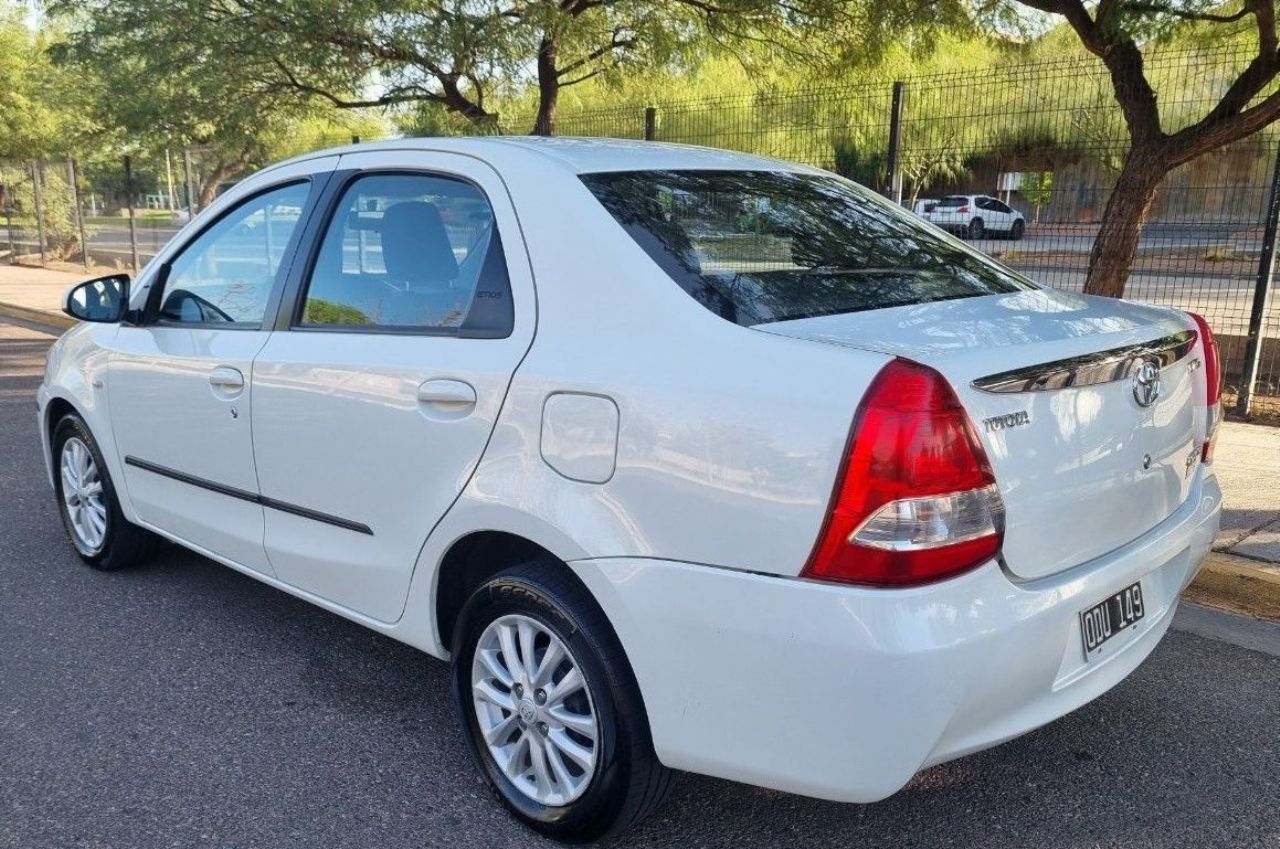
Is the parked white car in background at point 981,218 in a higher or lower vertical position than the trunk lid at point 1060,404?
higher

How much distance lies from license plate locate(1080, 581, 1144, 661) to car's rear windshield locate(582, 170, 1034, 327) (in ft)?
2.80

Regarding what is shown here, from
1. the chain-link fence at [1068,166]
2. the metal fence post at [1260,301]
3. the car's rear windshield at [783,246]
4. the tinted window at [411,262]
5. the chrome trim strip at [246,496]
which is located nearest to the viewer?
the car's rear windshield at [783,246]

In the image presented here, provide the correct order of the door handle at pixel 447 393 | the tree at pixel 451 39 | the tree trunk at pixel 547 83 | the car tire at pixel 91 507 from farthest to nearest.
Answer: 1. the tree trunk at pixel 547 83
2. the tree at pixel 451 39
3. the car tire at pixel 91 507
4. the door handle at pixel 447 393

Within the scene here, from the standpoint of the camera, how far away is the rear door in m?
2.68

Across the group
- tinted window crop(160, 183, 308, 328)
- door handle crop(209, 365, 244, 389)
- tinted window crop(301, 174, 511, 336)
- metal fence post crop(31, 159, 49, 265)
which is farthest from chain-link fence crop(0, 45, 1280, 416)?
metal fence post crop(31, 159, 49, 265)

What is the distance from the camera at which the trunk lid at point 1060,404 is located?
6.96 ft

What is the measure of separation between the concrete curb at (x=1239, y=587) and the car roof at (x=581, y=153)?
244 cm

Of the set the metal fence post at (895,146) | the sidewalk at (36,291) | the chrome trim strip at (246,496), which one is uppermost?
the metal fence post at (895,146)

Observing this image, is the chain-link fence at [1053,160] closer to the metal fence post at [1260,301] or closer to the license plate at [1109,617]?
the metal fence post at [1260,301]

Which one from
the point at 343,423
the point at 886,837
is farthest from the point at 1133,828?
the point at 343,423

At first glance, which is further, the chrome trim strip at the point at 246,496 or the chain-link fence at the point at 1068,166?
the chain-link fence at the point at 1068,166

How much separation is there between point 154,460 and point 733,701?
267cm

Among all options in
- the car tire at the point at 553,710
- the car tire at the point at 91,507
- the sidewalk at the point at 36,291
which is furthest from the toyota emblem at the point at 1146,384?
the sidewalk at the point at 36,291

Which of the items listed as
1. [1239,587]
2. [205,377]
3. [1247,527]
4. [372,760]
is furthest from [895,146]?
[372,760]
